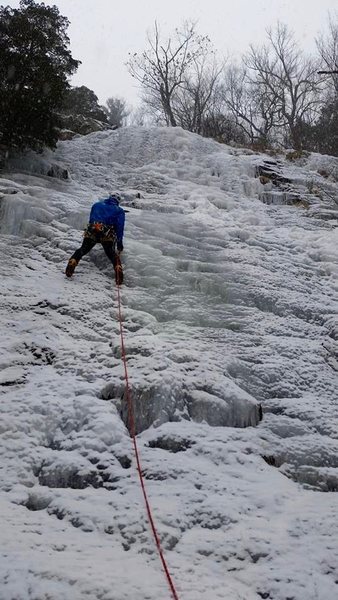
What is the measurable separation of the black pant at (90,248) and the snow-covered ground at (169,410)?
0.33 m

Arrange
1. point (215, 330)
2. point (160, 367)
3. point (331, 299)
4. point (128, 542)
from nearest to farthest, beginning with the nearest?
point (128, 542) < point (160, 367) < point (215, 330) < point (331, 299)

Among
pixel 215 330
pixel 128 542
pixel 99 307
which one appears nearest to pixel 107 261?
pixel 99 307

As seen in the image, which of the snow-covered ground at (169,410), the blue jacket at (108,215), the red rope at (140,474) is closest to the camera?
the red rope at (140,474)

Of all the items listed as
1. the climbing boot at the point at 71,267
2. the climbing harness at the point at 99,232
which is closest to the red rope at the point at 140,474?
the climbing boot at the point at 71,267

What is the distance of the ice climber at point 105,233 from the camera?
632 centimetres

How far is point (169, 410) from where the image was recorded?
165 inches

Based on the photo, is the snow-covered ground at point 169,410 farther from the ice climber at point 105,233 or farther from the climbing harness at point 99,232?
the climbing harness at point 99,232

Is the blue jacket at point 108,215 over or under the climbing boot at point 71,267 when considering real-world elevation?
over

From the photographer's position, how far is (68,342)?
498 centimetres

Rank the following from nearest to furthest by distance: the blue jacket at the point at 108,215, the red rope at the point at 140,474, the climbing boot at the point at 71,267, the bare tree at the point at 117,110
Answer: the red rope at the point at 140,474 → the climbing boot at the point at 71,267 → the blue jacket at the point at 108,215 → the bare tree at the point at 117,110

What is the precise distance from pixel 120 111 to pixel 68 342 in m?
29.6

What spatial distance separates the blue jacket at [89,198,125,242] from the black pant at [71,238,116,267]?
0.82 ft

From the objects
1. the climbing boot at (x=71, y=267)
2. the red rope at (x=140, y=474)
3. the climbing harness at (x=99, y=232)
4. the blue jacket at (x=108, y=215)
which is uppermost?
the blue jacket at (x=108, y=215)

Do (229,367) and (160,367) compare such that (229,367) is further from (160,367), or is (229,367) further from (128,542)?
(128,542)
